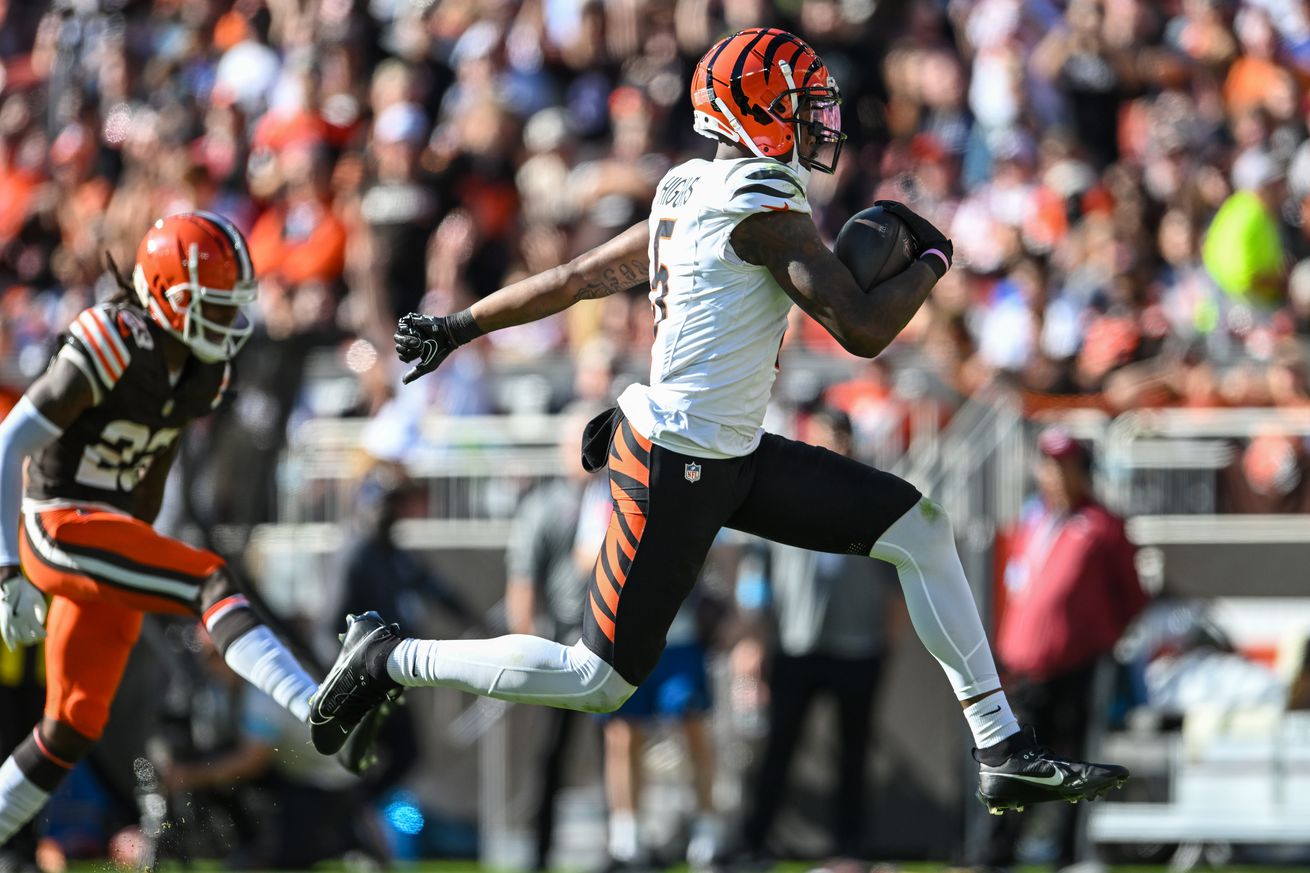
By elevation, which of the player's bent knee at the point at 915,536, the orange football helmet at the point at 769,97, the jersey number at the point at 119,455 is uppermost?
the orange football helmet at the point at 769,97

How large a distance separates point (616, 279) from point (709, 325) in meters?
0.59

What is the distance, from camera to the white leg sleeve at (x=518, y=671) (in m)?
5.86

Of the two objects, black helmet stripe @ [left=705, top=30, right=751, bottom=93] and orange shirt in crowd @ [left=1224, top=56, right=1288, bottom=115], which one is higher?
orange shirt in crowd @ [left=1224, top=56, right=1288, bottom=115]

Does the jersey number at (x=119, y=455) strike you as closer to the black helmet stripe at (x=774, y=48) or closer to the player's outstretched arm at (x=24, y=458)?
the player's outstretched arm at (x=24, y=458)

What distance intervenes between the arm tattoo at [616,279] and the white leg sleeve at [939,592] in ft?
3.70

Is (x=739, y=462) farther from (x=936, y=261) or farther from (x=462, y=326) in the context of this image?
(x=462, y=326)

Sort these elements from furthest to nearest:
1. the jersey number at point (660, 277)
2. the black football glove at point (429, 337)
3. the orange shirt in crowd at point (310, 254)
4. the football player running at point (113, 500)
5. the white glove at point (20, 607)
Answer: the orange shirt in crowd at point (310, 254)
the football player running at point (113, 500)
the white glove at point (20, 607)
the black football glove at point (429, 337)
the jersey number at point (660, 277)

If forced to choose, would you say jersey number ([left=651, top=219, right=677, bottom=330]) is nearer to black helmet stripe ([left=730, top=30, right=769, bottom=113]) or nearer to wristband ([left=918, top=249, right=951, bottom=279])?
black helmet stripe ([left=730, top=30, right=769, bottom=113])

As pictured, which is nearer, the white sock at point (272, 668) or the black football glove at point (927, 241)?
the black football glove at point (927, 241)

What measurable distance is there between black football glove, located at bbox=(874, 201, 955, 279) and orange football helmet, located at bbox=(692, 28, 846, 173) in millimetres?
248

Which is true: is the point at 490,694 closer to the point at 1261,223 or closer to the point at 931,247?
the point at 931,247

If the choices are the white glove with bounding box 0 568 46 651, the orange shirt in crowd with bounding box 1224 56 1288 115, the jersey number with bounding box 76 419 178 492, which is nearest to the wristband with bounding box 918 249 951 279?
the jersey number with bounding box 76 419 178 492

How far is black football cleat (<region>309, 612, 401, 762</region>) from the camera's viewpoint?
20.2 feet

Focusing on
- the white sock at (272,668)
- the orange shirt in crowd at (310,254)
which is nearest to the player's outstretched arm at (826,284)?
the white sock at (272,668)
